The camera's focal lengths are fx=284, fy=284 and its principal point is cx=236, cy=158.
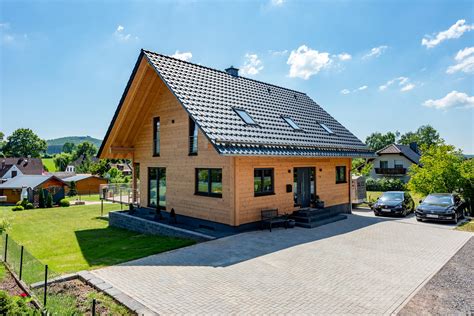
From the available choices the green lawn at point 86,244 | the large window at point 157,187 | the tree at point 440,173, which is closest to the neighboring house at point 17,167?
the green lawn at point 86,244

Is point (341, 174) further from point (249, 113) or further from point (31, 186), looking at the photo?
point (31, 186)

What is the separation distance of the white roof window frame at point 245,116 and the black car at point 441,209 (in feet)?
32.3

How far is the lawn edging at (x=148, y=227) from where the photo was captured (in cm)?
1098

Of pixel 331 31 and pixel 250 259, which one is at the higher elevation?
pixel 331 31

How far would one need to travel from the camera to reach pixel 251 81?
17.5 m

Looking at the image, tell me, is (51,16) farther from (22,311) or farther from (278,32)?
(22,311)

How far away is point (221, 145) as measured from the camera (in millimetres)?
10102

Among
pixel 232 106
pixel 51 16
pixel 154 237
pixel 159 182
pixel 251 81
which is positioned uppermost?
pixel 51 16

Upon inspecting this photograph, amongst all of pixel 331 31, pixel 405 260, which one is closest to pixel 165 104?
pixel 331 31

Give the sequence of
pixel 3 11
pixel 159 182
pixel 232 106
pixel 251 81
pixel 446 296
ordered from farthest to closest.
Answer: pixel 251 81
pixel 159 182
pixel 232 106
pixel 3 11
pixel 446 296

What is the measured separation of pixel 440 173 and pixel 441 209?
4.91 metres

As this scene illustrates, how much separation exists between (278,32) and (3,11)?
11816 mm

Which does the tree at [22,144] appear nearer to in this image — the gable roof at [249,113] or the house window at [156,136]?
the gable roof at [249,113]

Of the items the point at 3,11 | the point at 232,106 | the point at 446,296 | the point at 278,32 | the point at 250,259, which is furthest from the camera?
the point at 278,32
